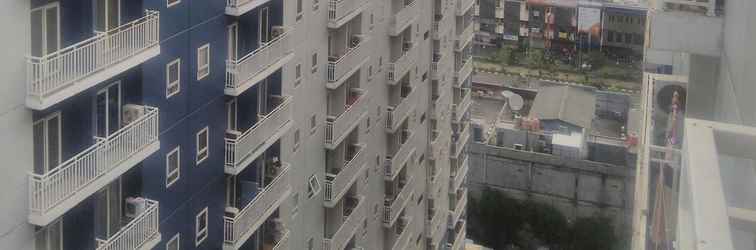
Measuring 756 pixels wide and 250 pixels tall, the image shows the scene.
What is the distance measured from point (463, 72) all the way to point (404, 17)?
336 cm

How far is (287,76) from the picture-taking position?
7.08 meters

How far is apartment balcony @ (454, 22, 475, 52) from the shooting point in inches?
488

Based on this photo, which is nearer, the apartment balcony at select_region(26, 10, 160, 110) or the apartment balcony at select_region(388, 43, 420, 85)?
the apartment balcony at select_region(26, 10, 160, 110)

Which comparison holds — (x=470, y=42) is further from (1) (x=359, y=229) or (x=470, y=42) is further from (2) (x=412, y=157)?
(1) (x=359, y=229)

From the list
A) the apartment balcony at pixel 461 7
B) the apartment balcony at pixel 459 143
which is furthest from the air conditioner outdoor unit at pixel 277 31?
the apartment balcony at pixel 459 143

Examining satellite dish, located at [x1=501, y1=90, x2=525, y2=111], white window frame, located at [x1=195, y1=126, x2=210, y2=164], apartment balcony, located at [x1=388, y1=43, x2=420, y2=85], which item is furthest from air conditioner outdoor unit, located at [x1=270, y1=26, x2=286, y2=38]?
satellite dish, located at [x1=501, y1=90, x2=525, y2=111]

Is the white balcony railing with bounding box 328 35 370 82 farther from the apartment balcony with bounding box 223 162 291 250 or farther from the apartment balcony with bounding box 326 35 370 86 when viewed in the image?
the apartment balcony with bounding box 223 162 291 250

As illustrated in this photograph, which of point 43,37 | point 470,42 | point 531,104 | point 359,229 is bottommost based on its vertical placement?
point 531,104

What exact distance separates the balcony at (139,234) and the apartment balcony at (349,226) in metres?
3.23

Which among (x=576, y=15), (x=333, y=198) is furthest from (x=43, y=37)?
(x=576, y=15)

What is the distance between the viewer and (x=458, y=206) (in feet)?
45.2

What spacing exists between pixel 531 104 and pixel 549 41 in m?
2.96

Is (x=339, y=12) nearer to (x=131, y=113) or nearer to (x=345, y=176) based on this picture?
(x=345, y=176)

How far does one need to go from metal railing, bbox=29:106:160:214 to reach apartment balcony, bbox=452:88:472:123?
810cm
